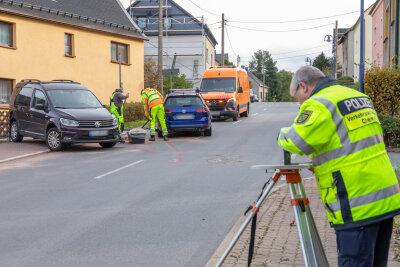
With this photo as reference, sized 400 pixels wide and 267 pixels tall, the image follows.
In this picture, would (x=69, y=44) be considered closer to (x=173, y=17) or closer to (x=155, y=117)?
(x=155, y=117)

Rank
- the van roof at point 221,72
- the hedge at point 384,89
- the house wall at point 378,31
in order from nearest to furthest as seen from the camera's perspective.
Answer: the hedge at point 384,89 < the van roof at point 221,72 < the house wall at point 378,31

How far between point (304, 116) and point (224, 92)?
23694 millimetres

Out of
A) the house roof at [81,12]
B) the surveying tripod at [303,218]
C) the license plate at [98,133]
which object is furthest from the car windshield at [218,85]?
the surveying tripod at [303,218]

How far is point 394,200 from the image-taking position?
3.11 metres

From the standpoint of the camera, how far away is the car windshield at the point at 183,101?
61.8ft

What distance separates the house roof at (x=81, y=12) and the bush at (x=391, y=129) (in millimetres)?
16544

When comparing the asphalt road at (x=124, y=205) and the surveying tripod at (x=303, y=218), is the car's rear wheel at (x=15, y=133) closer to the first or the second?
the asphalt road at (x=124, y=205)

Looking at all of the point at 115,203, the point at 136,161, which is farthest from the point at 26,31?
the point at 115,203

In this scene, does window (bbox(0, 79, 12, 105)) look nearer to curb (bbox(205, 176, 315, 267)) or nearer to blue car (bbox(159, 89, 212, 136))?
blue car (bbox(159, 89, 212, 136))

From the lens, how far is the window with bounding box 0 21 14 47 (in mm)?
23156

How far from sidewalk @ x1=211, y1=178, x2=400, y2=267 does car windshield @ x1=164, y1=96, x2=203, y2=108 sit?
Result: 1142cm

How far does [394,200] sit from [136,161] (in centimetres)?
1000

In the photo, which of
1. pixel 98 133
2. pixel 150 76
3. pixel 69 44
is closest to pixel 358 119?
pixel 98 133

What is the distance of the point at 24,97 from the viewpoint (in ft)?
55.1
